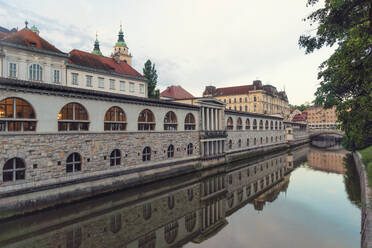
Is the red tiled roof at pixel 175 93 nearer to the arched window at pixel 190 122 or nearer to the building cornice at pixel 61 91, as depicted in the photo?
the arched window at pixel 190 122

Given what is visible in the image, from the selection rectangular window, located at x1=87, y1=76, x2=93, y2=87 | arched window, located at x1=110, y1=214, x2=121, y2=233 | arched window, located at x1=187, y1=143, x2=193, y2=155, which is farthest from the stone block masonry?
rectangular window, located at x1=87, y1=76, x2=93, y2=87

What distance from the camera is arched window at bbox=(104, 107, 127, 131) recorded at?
67.1 feet

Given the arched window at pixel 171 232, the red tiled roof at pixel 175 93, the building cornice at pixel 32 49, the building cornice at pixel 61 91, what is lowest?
the arched window at pixel 171 232

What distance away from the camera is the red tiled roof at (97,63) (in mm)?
35562

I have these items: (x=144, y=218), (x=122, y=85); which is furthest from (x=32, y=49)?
(x=144, y=218)

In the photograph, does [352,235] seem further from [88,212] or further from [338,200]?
[88,212]

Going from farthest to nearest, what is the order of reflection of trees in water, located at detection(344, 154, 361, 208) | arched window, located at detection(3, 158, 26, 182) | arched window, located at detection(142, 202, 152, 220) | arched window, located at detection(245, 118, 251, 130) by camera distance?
1. arched window, located at detection(245, 118, 251, 130)
2. reflection of trees in water, located at detection(344, 154, 361, 208)
3. arched window, located at detection(142, 202, 152, 220)
4. arched window, located at detection(3, 158, 26, 182)

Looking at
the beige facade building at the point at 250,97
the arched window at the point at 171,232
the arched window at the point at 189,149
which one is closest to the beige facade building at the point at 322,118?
the beige facade building at the point at 250,97

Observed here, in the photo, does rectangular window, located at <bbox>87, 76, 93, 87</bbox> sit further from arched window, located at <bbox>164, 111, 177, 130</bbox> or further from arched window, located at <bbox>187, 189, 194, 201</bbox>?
arched window, located at <bbox>187, 189, 194, 201</bbox>

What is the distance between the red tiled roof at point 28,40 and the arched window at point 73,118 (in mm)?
18291

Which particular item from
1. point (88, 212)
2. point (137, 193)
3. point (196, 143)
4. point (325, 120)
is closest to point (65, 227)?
point (88, 212)

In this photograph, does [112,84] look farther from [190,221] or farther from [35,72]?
[190,221]

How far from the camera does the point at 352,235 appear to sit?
13391 mm

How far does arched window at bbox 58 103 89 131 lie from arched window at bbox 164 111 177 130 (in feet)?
33.0
